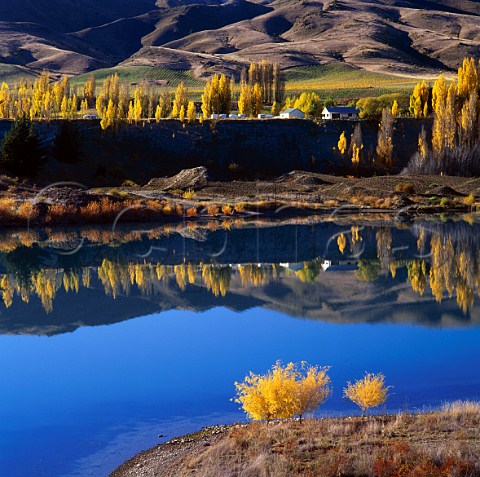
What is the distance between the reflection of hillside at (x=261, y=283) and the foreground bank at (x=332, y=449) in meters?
9.30

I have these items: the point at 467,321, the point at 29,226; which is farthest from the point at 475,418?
the point at 29,226

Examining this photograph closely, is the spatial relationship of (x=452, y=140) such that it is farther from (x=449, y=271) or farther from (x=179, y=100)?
(x=449, y=271)

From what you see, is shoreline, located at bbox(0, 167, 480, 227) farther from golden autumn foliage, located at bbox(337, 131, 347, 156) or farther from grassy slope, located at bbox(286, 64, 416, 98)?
grassy slope, located at bbox(286, 64, 416, 98)

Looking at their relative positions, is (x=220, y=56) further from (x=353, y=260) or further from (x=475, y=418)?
(x=475, y=418)

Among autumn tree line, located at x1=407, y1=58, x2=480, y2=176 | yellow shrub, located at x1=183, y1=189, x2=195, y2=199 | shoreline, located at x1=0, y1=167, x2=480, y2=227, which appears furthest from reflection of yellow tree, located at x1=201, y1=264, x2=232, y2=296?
autumn tree line, located at x1=407, y1=58, x2=480, y2=176

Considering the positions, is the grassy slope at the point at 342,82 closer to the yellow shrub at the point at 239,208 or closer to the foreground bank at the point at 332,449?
the yellow shrub at the point at 239,208

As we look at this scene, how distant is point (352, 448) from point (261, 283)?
53.4 feet

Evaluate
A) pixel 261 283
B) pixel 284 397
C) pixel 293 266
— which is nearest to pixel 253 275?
pixel 261 283

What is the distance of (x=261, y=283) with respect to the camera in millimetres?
26672

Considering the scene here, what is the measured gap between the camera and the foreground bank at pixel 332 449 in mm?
9742

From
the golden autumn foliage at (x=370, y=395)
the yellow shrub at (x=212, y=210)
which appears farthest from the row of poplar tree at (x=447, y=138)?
the golden autumn foliage at (x=370, y=395)

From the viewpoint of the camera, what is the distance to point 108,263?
30.6 m

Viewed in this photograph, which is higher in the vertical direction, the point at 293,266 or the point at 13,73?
the point at 293,266

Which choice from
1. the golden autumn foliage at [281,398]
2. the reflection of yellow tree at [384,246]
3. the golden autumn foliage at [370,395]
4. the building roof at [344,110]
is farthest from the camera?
the building roof at [344,110]
